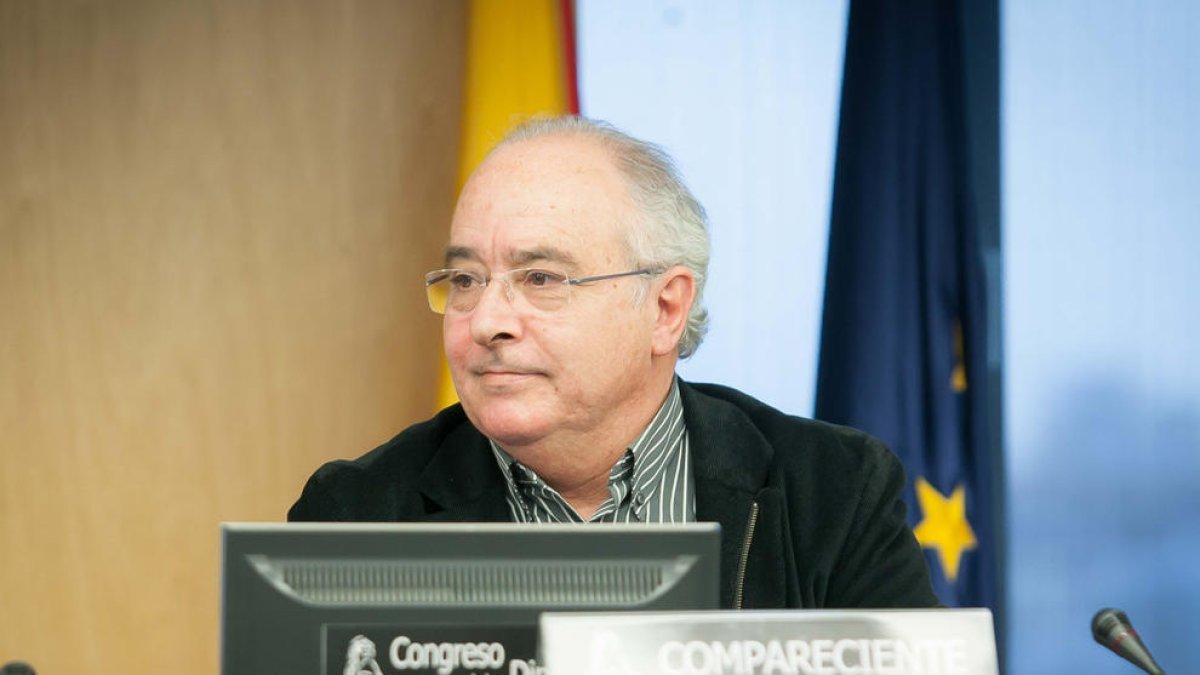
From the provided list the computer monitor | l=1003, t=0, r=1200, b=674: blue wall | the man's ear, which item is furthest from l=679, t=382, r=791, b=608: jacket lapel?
l=1003, t=0, r=1200, b=674: blue wall

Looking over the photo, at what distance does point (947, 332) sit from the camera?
291 centimetres

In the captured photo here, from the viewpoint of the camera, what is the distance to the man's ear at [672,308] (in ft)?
6.63

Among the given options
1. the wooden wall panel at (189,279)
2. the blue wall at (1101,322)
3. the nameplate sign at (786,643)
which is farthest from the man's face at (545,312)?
the blue wall at (1101,322)

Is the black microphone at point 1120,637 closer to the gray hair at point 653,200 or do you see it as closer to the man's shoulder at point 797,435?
the man's shoulder at point 797,435

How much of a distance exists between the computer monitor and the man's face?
2.57 ft

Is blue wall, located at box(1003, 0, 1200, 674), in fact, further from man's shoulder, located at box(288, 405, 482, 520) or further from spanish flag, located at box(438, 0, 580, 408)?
man's shoulder, located at box(288, 405, 482, 520)

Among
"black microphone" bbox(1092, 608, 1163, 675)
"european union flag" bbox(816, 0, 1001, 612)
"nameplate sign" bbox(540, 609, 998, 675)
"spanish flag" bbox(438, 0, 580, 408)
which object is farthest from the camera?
"spanish flag" bbox(438, 0, 580, 408)

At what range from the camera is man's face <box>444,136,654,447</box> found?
184cm

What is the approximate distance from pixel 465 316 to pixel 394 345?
52.5 inches

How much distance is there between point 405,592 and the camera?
1.04 meters

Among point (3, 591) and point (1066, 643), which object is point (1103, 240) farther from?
point (3, 591)

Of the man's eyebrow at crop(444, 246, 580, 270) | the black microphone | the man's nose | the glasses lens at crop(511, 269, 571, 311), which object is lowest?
the black microphone

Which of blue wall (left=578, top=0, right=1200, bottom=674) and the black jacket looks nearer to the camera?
the black jacket

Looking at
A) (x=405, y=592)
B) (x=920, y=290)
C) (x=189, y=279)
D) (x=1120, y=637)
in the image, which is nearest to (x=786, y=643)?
(x=405, y=592)
